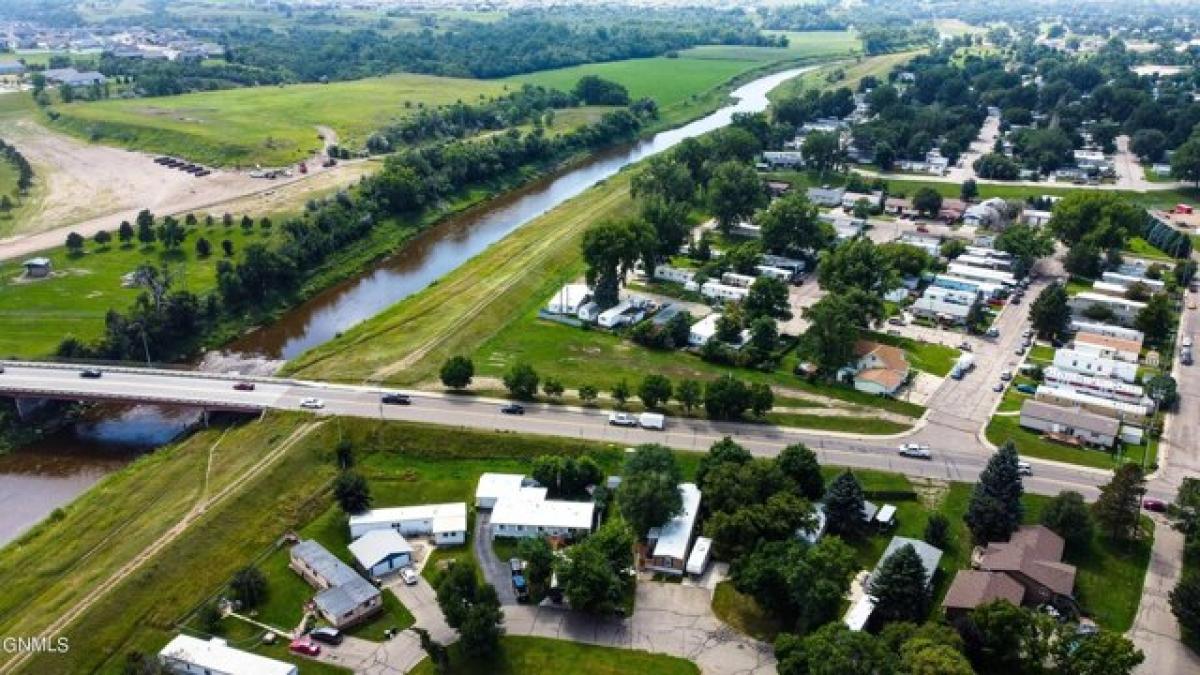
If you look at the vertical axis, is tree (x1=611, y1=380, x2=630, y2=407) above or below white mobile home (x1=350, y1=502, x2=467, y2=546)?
above

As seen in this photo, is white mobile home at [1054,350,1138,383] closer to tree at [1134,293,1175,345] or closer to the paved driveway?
tree at [1134,293,1175,345]

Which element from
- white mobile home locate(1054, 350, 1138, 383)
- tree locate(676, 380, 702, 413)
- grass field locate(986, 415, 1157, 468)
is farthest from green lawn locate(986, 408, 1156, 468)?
tree locate(676, 380, 702, 413)

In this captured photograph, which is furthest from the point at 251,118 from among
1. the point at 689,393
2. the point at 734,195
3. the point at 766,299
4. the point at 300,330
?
the point at 689,393

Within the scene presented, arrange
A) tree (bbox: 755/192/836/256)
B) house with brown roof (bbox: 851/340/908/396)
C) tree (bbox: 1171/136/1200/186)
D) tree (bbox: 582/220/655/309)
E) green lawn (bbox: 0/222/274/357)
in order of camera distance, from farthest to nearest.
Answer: tree (bbox: 1171/136/1200/186) → tree (bbox: 755/192/836/256) → tree (bbox: 582/220/655/309) → green lawn (bbox: 0/222/274/357) → house with brown roof (bbox: 851/340/908/396)

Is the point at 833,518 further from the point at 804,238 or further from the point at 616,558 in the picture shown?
the point at 804,238

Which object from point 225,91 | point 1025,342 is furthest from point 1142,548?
point 225,91

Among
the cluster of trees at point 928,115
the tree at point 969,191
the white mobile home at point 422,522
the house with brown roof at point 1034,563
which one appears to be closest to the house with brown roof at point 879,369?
the house with brown roof at point 1034,563
